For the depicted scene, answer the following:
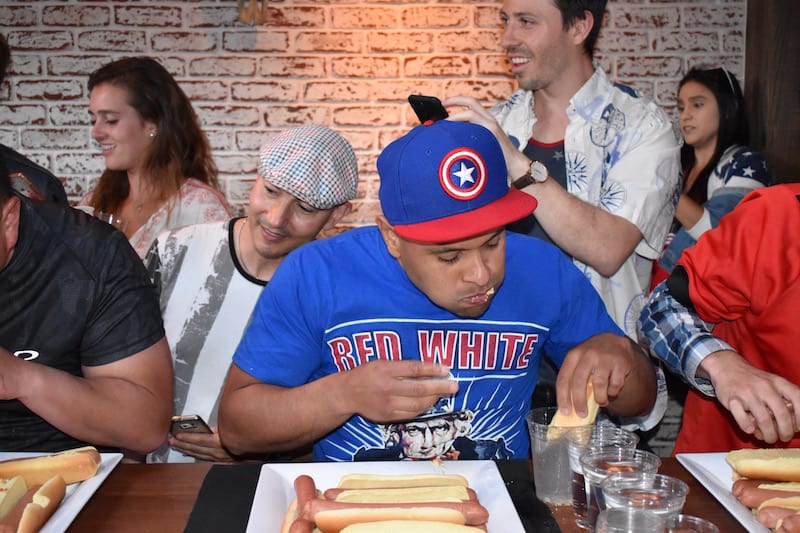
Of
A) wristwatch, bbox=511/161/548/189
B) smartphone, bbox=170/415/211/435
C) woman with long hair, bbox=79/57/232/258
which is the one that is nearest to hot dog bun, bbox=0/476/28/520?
smartphone, bbox=170/415/211/435

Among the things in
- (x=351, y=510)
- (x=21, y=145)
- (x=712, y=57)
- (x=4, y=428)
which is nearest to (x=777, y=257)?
(x=351, y=510)

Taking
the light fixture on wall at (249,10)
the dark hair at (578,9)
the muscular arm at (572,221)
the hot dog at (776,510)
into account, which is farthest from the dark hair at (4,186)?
the light fixture on wall at (249,10)

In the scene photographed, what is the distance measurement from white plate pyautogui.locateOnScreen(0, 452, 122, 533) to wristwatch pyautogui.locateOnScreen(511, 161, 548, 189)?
1.13 m

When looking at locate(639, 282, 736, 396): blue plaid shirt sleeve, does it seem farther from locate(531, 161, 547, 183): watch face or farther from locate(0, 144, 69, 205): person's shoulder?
locate(0, 144, 69, 205): person's shoulder

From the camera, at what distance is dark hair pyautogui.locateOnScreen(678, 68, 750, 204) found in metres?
3.48

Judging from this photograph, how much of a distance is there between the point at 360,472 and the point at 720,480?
57 cm

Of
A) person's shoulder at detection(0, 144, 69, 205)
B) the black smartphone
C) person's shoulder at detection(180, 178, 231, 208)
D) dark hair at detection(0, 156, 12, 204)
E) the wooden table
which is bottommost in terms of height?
the wooden table

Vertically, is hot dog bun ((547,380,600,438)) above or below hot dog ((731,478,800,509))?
above

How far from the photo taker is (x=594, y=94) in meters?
2.35

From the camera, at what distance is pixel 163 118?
3217mm

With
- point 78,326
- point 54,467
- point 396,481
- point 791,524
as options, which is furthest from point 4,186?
point 791,524

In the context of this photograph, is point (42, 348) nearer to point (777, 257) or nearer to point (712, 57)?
point (777, 257)

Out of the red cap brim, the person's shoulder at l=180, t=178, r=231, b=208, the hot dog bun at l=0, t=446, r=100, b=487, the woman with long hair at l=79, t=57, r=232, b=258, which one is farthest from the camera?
the woman with long hair at l=79, t=57, r=232, b=258

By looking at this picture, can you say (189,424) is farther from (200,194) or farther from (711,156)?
(711,156)
